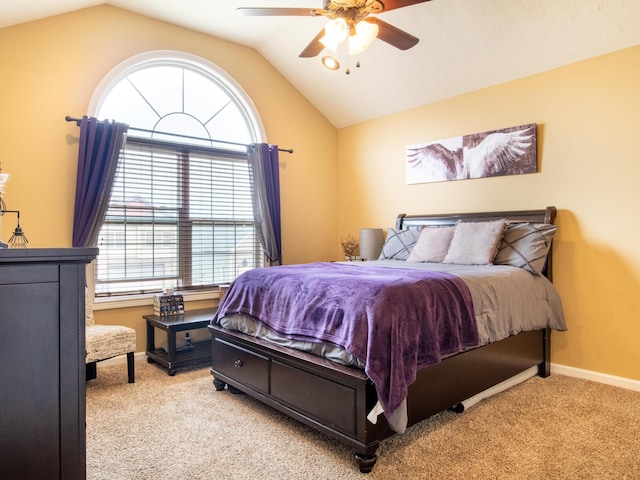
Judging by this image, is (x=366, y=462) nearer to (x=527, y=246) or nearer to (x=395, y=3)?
(x=527, y=246)

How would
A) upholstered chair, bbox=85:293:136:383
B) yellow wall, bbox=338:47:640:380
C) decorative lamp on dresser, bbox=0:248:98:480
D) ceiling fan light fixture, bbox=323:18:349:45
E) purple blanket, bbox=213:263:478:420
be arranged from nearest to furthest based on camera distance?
decorative lamp on dresser, bbox=0:248:98:480 → purple blanket, bbox=213:263:478:420 → ceiling fan light fixture, bbox=323:18:349:45 → upholstered chair, bbox=85:293:136:383 → yellow wall, bbox=338:47:640:380

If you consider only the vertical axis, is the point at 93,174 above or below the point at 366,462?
above

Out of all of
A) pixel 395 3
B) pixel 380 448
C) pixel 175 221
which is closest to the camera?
pixel 380 448

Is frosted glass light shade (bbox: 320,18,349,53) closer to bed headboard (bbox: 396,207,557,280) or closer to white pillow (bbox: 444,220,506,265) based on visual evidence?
white pillow (bbox: 444,220,506,265)

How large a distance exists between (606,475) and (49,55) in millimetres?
4614

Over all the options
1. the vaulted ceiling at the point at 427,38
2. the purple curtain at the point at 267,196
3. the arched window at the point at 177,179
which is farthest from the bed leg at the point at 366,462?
the vaulted ceiling at the point at 427,38

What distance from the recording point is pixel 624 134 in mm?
3168

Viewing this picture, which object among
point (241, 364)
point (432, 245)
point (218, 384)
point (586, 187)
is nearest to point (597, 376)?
point (586, 187)

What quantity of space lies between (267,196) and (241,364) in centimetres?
223

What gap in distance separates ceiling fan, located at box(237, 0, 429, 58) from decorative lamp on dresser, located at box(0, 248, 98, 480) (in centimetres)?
205

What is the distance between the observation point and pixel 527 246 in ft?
10.9

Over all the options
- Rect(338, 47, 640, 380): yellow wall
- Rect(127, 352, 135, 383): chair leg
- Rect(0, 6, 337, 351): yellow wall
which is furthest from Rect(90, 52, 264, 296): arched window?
Rect(338, 47, 640, 380): yellow wall

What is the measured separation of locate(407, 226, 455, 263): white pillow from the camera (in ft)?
12.1

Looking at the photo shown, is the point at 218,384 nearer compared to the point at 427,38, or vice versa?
the point at 218,384
